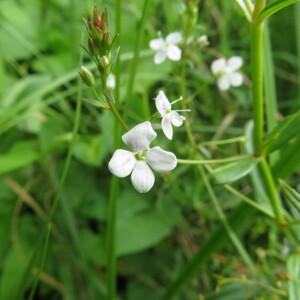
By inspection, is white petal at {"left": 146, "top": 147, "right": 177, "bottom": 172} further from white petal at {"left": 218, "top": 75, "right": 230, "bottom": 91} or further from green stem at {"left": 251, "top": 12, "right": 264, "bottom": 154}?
white petal at {"left": 218, "top": 75, "right": 230, "bottom": 91}

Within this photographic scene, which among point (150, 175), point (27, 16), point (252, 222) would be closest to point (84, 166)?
point (252, 222)

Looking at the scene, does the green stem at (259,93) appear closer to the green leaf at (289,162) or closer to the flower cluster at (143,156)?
the green leaf at (289,162)

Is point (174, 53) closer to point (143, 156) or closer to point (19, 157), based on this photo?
point (143, 156)

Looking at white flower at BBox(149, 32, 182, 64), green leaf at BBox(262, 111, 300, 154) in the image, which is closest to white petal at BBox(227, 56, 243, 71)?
white flower at BBox(149, 32, 182, 64)

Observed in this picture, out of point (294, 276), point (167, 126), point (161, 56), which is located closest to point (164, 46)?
point (161, 56)

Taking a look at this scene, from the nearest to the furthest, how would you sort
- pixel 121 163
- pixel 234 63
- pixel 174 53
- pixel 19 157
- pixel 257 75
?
pixel 121 163
pixel 257 75
pixel 174 53
pixel 234 63
pixel 19 157

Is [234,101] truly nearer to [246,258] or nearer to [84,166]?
[84,166]
